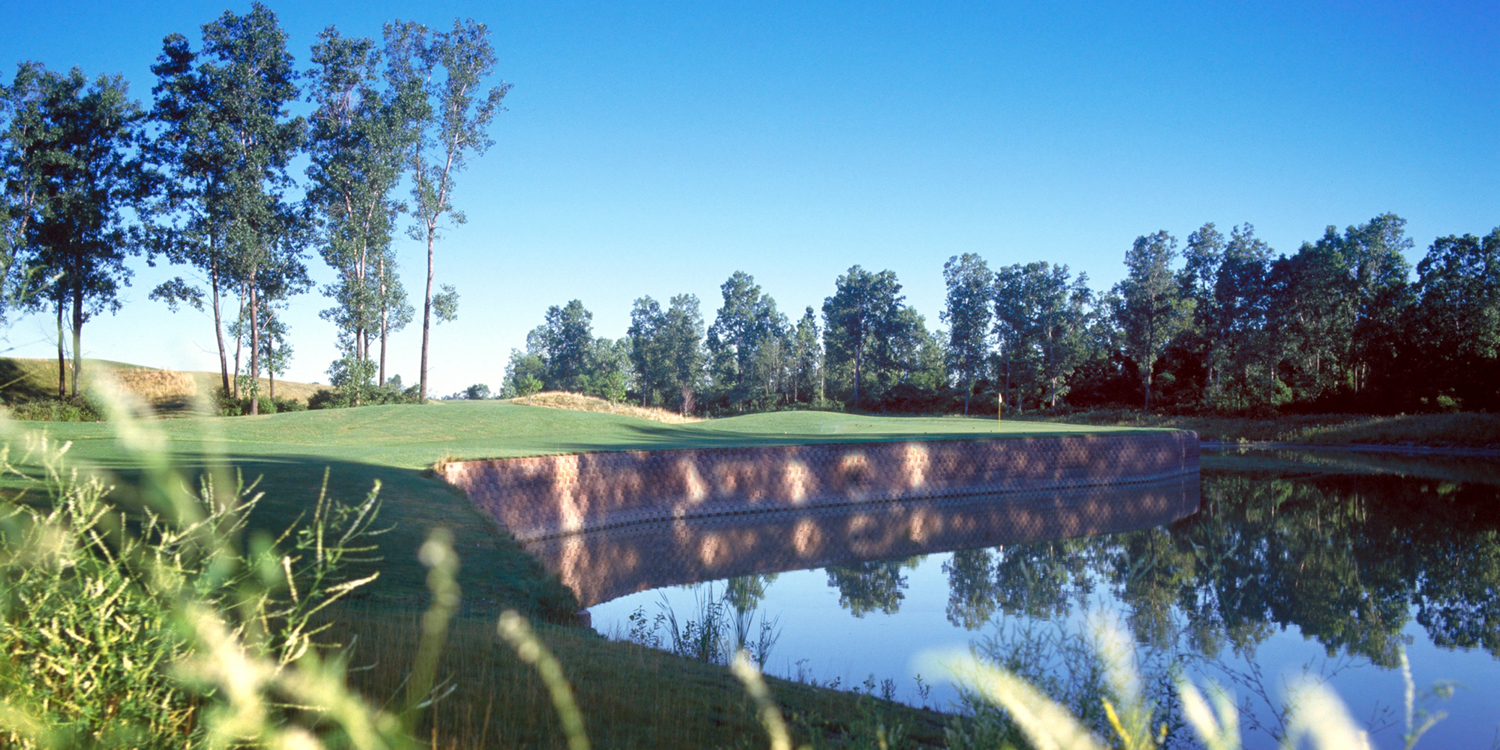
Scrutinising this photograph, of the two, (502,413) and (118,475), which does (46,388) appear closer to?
(502,413)

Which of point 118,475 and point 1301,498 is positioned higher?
point 118,475

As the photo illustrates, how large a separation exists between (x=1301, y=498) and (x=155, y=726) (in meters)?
21.2

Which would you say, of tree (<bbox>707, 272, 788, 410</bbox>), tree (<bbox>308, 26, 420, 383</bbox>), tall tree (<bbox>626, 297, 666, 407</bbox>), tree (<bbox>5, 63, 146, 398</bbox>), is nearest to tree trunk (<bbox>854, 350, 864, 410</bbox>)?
tree (<bbox>707, 272, 788, 410</bbox>)

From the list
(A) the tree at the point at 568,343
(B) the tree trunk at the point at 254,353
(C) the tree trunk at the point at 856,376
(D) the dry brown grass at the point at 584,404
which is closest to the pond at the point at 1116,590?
(B) the tree trunk at the point at 254,353

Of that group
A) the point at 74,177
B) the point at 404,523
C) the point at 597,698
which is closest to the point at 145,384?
the point at 74,177

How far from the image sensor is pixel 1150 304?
153ft

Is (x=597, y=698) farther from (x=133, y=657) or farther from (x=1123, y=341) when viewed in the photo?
(x=1123, y=341)

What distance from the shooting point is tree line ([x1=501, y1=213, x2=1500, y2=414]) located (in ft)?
125

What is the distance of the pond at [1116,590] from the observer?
21.0 feet

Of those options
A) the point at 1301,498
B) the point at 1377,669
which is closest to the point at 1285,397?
the point at 1301,498

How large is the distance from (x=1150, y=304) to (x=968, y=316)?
12583 millimetres

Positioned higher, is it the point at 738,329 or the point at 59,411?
the point at 738,329

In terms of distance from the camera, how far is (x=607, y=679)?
463cm

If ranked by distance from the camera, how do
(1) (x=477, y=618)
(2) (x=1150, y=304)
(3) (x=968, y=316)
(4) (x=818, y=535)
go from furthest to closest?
(3) (x=968, y=316), (2) (x=1150, y=304), (4) (x=818, y=535), (1) (x=477, y=618)
